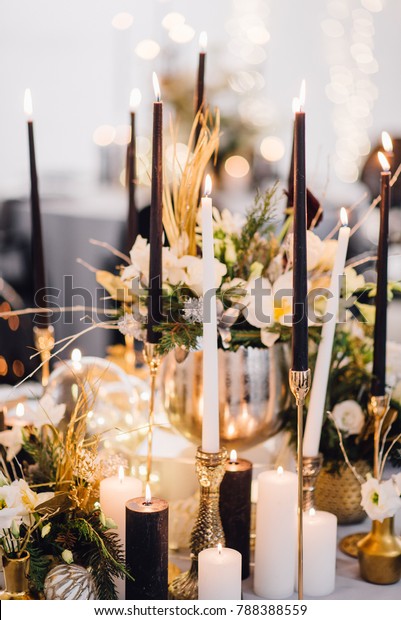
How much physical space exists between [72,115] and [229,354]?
445cm

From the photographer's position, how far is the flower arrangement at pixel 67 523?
0.71 metres

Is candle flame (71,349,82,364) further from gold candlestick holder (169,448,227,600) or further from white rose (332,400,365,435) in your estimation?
white rose (332,400,365,435)

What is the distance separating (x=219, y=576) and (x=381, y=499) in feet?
0.72

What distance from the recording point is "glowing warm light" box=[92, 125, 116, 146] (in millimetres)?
4991

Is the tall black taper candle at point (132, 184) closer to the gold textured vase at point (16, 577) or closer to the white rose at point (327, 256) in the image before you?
the white rose at point (327, 256)

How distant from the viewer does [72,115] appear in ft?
16.4

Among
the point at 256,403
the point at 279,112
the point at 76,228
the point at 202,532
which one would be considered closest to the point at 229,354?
the point at 256,403

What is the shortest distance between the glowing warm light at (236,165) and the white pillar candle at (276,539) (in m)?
2.90

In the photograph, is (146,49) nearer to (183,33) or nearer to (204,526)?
(183,33)

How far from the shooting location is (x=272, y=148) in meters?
4.45

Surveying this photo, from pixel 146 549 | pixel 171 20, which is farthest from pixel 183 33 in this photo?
pixel 146 549

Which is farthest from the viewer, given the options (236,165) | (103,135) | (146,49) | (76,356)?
(103,135)

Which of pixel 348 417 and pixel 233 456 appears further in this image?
pixel 348 417

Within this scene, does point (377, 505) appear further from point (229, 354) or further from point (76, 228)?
point (76, 228)
